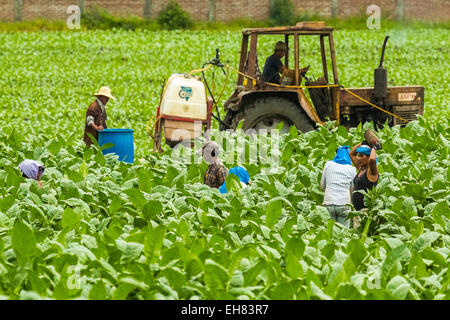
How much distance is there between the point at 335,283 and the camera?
470cm

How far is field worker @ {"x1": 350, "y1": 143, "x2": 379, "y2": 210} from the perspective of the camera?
809 centimetres

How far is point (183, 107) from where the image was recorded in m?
11.8

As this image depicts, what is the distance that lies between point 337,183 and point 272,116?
16.2ft

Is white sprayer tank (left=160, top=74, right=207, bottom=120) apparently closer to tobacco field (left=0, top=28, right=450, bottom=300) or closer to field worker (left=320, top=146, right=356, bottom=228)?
tobacco field (left=0, top=28, right=450, bottom=300)

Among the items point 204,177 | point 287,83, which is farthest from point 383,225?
point 287,83

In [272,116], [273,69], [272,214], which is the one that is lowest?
[272,214]

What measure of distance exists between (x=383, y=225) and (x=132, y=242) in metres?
2.81

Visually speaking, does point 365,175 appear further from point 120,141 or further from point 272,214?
point 120,141

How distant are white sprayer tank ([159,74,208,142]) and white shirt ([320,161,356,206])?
3881mm

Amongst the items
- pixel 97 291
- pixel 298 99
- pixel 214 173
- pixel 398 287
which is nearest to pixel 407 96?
pixel 298 99

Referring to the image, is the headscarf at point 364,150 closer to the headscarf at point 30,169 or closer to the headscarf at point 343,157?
the headscarf at point 343,157

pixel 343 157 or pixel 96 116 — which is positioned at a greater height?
pixel 96 116

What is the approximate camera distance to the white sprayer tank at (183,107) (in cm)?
1180

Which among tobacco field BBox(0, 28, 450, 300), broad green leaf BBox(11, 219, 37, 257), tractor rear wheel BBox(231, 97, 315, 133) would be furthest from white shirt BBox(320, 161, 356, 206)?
tractor rear wheel BBox(231, 97, 315, 133)
